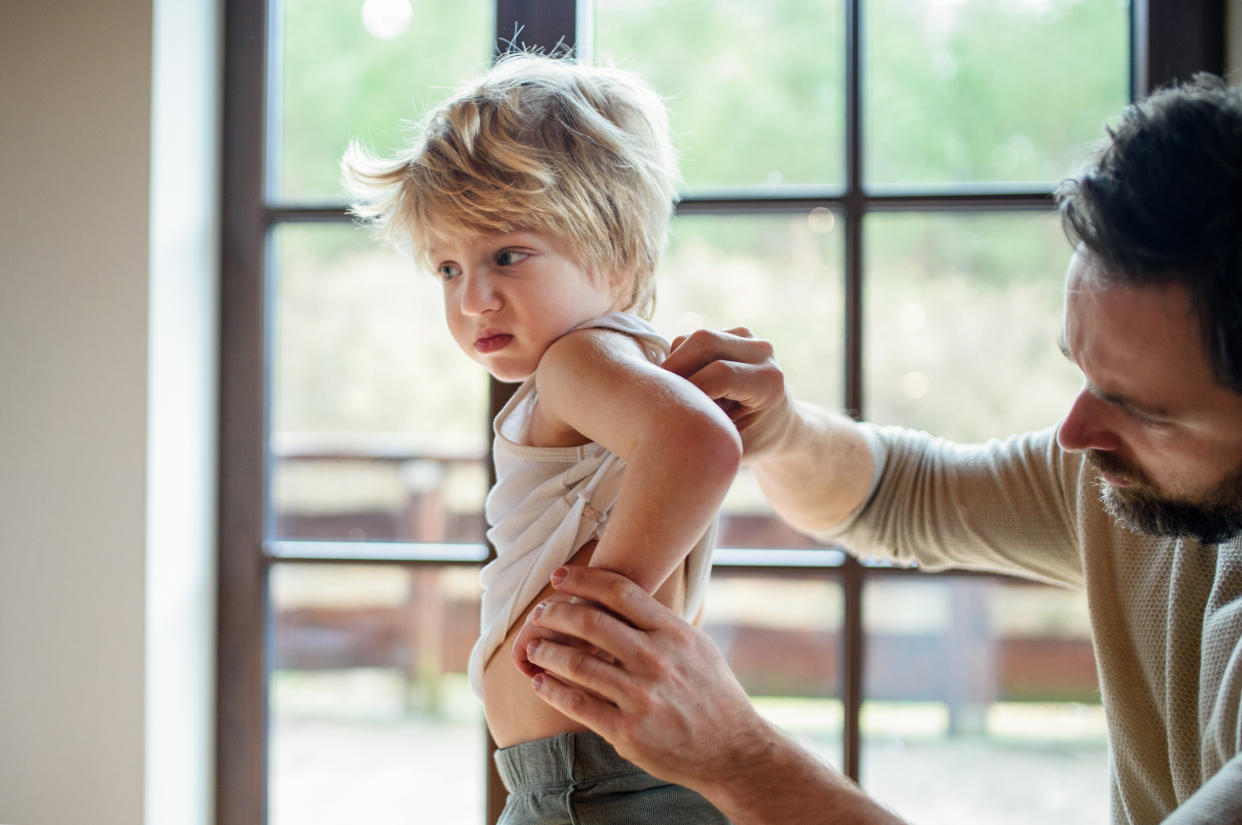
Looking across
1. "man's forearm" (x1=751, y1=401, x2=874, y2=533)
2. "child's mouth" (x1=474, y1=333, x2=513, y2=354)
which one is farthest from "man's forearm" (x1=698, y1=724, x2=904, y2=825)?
"child's mouth" (x1=474, y1=333, x2=513, y2=354)

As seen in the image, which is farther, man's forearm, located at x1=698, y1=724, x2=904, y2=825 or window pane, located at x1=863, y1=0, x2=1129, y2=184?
window pane, located at x1=863, y1=0, x2=1129, y2=184

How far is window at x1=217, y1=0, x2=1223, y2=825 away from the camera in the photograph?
152 centimetres

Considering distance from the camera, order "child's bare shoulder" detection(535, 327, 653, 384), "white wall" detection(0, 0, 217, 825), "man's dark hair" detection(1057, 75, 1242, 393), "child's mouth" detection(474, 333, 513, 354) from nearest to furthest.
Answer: "man's dark hair" detection(1057, 75, 1242, 393) → "child's bare shoulder" detection(535, 327, 653, 384) → "child's mouth" detection(474, 333, 513, 354) → "white wall" detection(0, 0, 217, 825)

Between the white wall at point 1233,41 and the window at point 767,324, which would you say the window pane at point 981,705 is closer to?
the window at point 767,324

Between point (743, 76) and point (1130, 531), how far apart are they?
97 cm

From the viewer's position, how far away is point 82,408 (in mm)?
1388

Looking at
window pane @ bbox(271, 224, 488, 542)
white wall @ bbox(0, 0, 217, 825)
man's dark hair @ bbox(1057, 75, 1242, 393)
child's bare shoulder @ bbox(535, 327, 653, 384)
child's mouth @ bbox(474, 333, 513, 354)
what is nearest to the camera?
man's dark hair @ bbox(1057, 75, 1242, 393)

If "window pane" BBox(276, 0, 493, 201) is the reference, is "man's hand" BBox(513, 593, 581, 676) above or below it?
below

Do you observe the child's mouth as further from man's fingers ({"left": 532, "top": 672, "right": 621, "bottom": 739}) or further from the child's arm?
man's fingers ({"left": 532, "top": 672, "right": 621, "bottom": 739})

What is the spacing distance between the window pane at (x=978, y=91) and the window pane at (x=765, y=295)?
17 cm

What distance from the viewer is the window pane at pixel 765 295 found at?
1.53m

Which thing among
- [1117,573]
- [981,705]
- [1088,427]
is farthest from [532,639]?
[981,705]

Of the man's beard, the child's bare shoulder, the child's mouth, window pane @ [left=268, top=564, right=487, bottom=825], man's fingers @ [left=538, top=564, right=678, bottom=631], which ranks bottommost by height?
window pane @ [left=268, top=564, right=487, bottom=825]

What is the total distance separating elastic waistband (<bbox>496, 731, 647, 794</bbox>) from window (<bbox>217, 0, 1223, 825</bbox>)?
583 mm
